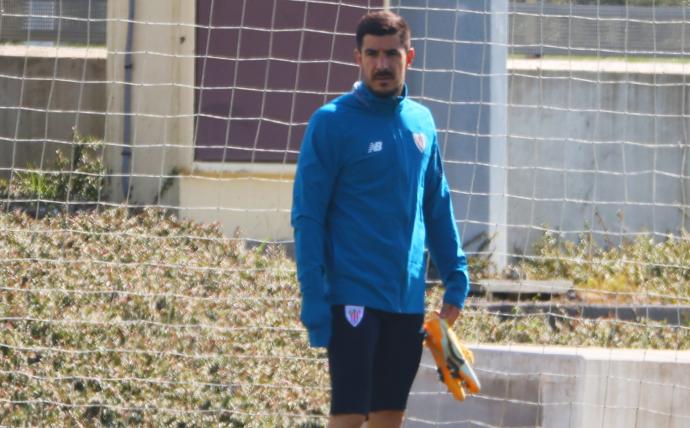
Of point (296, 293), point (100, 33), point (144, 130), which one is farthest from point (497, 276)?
point (100, 33)

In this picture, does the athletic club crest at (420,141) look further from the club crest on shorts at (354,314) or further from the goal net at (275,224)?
the goal net at (275,224)

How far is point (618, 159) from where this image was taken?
36.5ft

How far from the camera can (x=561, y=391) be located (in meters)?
5.78

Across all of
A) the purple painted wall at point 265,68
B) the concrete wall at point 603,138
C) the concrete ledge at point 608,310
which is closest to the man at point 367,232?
the concrete ledge at point 608,310

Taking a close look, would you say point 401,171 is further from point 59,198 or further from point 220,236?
point 59,198

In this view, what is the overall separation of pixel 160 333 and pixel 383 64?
248 centimetres

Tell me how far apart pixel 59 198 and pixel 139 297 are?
213 centimetres

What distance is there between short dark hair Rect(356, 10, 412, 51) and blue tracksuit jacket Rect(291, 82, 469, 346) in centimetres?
18

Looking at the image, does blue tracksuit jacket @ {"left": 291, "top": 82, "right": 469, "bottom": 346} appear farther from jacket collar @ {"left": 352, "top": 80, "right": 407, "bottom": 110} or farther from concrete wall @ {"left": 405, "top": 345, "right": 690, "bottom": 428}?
concrete wall @ {"left": 405, "top": 345, "right": 690, "bottom": 428}

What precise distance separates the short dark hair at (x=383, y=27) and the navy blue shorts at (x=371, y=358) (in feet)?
3.00

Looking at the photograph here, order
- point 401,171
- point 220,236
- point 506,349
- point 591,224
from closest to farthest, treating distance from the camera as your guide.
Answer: point 401,171 → point 506,349 → point 220,236 → point 591,224

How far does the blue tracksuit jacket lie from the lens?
430 cm

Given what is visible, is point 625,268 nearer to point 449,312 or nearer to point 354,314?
point 449,312

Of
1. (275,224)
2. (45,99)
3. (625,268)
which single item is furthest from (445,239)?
(45,99)
